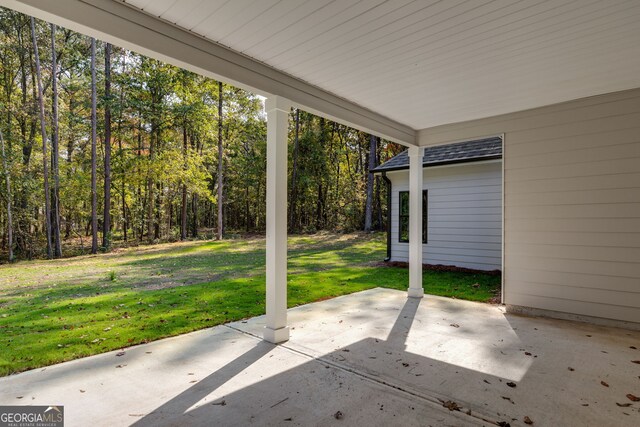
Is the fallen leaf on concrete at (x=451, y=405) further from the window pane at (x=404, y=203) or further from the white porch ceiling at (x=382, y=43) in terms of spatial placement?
the window pane at (x=404, y=203)

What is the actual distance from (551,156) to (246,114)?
16.6 meters

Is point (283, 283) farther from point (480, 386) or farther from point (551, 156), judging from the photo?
point (551, 156)

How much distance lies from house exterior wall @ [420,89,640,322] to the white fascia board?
269 cm

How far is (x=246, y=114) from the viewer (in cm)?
1869

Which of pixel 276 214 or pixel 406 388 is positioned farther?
pixel 276 214

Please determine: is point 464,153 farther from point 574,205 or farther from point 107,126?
point 107,126

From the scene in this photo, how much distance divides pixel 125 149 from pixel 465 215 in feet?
46.3

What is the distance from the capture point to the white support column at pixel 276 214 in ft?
11.6

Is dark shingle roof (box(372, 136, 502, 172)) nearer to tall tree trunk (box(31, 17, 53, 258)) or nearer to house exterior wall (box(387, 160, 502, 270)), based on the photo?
house exterior wall (box(387, 160, 502, 270))

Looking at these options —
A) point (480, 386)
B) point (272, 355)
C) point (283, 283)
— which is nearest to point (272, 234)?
point (283, 283)

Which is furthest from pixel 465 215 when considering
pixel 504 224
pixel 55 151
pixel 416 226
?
pixel 55 151

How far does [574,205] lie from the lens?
434 cm

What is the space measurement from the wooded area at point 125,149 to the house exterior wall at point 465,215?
715cm

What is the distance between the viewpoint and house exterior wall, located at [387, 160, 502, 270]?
7.75 meters
